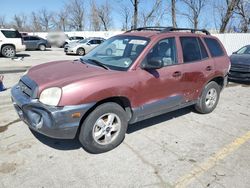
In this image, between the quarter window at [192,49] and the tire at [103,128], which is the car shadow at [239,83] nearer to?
the quarter window at [192,49]

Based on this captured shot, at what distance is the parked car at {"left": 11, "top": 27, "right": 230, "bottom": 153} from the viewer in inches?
126

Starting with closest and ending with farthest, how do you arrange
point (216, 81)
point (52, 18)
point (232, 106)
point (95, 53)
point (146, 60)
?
point (146, 60) → point (95, 53) → point (216, 81) → point (232, 106) → point (52, 18)

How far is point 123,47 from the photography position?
437 centimetres

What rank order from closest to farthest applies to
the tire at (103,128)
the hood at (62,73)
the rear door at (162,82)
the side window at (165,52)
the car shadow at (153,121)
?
the hood at (62,73) < the tire at (103,128) < the rear door at (162,82) < the side window at (165,52) < the car shadow at (153,121)

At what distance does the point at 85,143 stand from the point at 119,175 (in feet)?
2.25

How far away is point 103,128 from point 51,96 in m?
0.91

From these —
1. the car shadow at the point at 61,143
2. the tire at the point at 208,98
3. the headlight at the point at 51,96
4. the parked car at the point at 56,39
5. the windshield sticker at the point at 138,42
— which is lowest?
the car shadow at the point at 61,143

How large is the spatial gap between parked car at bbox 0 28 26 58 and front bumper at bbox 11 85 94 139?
1431cm

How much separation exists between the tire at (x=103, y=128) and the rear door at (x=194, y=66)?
5.08 ft

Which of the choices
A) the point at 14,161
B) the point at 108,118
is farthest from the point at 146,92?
the point at 14,161

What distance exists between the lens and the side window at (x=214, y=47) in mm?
5317

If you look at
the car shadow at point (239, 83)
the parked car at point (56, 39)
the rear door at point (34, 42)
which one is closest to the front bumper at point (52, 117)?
the car shadow at point (239, 83)

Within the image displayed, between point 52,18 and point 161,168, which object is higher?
point 52,18

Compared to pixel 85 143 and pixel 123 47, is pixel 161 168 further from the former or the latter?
pixel 123 47
